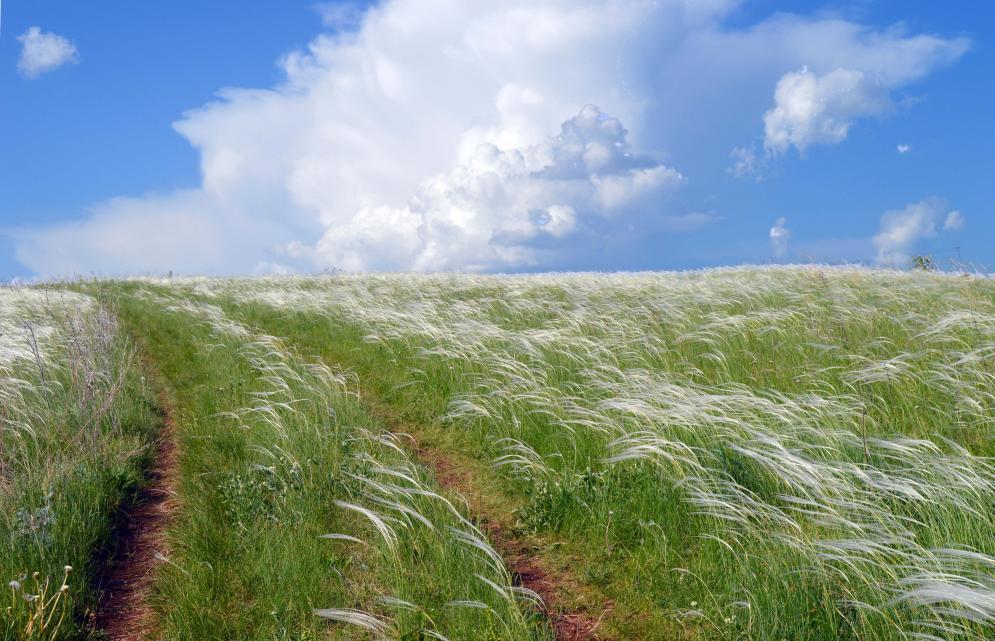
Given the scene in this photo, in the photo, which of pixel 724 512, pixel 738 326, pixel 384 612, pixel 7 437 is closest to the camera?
pixel 384 612

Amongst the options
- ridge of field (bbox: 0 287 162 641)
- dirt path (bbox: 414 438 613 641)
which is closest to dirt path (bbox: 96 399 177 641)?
ridge of field (bbox: 0 287 162 641)

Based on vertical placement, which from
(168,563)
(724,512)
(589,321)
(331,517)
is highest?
(589,321)

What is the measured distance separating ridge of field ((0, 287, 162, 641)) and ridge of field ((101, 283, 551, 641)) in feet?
1.42

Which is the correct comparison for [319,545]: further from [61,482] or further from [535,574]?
[61,482]

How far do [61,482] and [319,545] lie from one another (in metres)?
2.32

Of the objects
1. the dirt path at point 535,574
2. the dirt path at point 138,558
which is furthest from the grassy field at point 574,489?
the dirt path at point 138,558

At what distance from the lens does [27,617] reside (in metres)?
3.26

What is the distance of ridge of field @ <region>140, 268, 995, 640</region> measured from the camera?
2.87m

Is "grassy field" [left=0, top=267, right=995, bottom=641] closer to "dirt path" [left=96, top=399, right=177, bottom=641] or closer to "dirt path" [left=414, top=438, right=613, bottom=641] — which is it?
"dirt path" [left=414, top=438, right=613, bottom=641]

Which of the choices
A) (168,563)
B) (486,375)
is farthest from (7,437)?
(486,375)

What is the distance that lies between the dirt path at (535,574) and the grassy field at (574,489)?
0.02m

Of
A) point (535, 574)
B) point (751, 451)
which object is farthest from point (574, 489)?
point (751, 451)

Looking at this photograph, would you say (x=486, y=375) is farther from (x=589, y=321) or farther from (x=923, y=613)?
(x=923, y=613)

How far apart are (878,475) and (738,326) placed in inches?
184
